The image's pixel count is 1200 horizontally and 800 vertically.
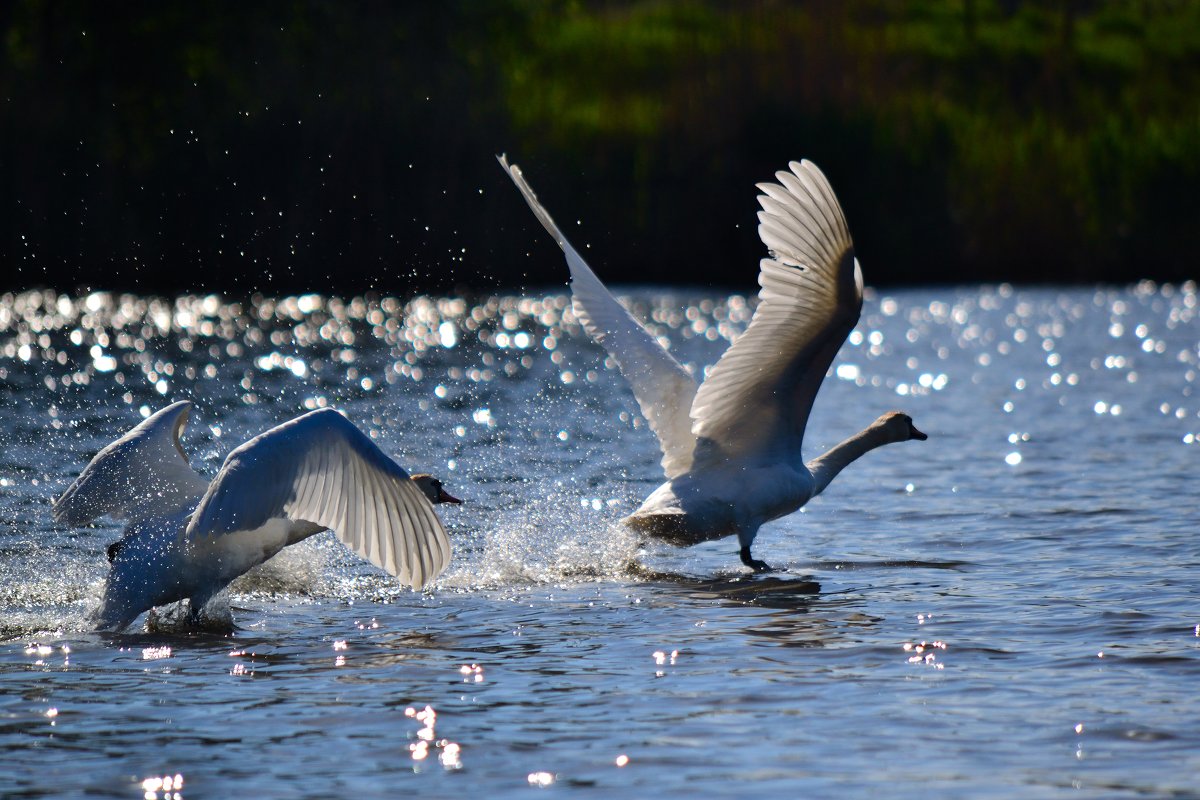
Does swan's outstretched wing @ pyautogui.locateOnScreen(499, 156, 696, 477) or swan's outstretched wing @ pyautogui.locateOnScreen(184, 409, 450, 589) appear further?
swan's outstretched wing @ pyautogui.locateOnScreen(499, 156, 696, 477)

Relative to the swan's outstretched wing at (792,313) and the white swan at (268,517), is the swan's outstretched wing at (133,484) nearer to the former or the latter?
the white swan at (268,517)

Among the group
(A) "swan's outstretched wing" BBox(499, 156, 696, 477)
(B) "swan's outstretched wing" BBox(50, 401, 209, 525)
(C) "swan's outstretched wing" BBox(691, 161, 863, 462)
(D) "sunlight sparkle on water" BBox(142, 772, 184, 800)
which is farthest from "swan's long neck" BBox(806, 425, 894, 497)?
(D) "sunlight sparkle on water" BBox(142, 772, 184, 800)

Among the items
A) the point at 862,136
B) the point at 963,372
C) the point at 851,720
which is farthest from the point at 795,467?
the point at 862,136

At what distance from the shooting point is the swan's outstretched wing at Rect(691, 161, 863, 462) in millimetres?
8273

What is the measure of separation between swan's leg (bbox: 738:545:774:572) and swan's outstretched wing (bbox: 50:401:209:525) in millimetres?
2957

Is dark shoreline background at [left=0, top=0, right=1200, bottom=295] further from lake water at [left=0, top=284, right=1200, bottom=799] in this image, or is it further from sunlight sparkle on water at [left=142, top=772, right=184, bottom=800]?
sunlight sparkle on water at [left=142, top=772, right=184, bottom=800]

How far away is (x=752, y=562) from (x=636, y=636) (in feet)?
6.35

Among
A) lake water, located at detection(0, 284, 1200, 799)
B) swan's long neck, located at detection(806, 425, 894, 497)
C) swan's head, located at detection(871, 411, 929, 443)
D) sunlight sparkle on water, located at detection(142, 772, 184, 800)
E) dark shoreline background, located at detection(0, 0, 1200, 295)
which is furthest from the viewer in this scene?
dark shoreline background, located at detection(0, 0, 1200, 295)

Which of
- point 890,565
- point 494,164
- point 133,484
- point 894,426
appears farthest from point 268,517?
point 494,164

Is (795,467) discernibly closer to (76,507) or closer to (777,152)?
(76,507)

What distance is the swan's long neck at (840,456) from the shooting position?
957 cm

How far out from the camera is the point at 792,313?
846 cm

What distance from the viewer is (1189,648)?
6965mm

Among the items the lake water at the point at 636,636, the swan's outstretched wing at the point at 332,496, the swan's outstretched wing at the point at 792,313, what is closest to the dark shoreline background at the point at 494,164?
the lake water at the point at 636,636
